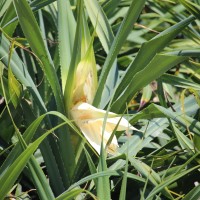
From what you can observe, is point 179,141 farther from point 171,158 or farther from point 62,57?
point 62,57

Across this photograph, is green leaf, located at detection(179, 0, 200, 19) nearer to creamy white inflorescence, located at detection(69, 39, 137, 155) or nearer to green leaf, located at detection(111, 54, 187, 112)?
green leaf, located at detection(111, 54, 187, 112)

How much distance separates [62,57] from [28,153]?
1.21ft

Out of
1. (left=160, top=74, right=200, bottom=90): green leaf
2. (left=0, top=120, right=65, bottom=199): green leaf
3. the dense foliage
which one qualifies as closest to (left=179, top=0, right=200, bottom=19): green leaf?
the dense foliage

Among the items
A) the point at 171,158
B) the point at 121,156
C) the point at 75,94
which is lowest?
the point at 171,158

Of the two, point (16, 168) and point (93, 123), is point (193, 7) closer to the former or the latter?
point (93, 123)

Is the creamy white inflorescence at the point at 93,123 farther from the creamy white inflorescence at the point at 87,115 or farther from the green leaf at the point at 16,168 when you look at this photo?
the green leaf at the point at 16,168

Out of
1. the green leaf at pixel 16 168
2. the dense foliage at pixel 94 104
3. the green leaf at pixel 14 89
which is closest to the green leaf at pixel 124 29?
the dense foliage at pixel 94 104

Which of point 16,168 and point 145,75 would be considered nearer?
point 16,168

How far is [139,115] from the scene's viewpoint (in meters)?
1.50

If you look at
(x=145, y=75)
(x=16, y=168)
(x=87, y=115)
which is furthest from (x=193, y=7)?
(x=16, y=168)

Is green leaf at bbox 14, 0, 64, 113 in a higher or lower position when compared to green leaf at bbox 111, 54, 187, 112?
higher

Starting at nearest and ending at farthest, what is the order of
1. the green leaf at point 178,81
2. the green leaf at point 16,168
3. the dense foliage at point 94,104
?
the green leaf at point 16,168
the dense foliage at point 94,104
the green leaf at point 178,81

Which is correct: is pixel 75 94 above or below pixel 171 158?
above

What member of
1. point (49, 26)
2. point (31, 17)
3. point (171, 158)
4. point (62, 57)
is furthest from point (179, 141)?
point (49, 26)
